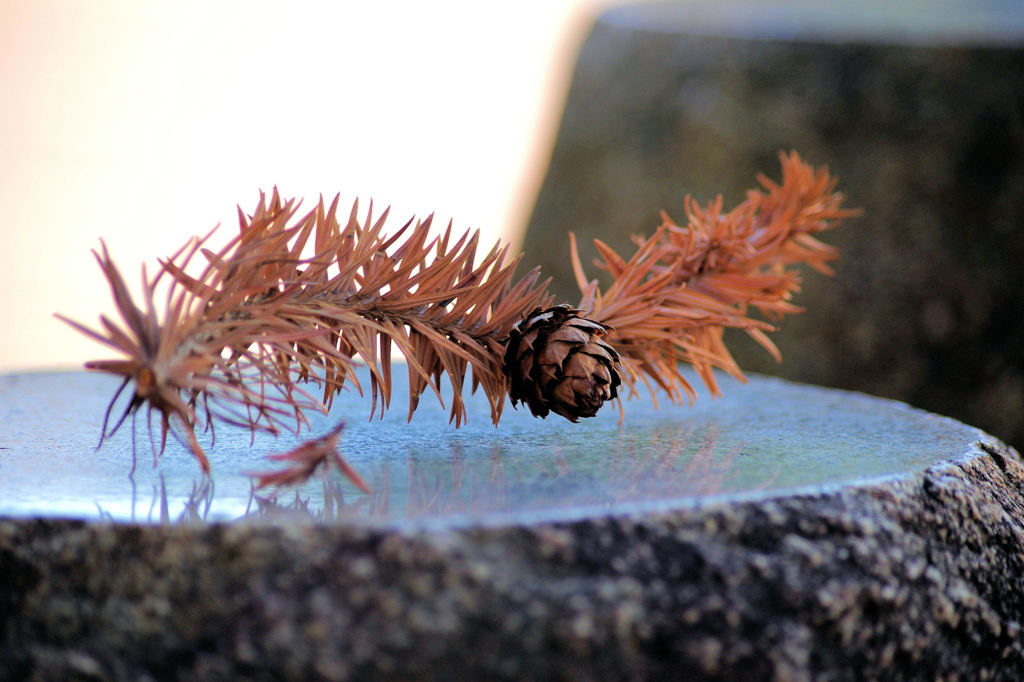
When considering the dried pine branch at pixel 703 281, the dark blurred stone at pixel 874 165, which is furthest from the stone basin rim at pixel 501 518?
the dark blurred stone at pixel 874 165

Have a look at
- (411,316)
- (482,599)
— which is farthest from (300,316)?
(482,599)

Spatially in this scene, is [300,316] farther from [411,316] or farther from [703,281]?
[703,281]

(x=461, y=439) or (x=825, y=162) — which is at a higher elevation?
(x=825, y=162)

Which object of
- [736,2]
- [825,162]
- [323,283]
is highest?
[736,2]

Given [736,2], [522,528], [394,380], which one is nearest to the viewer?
[522,528]

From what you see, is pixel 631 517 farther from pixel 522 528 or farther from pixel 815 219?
pixel 815 219

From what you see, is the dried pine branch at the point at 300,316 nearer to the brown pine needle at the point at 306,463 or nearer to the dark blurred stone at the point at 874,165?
the brown pine needle at the point at 306,463

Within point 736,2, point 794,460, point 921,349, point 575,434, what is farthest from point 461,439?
point 736,2

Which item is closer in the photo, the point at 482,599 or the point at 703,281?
the point at 482,599
